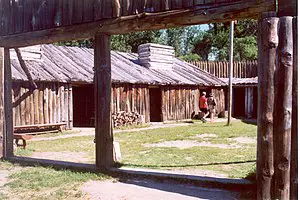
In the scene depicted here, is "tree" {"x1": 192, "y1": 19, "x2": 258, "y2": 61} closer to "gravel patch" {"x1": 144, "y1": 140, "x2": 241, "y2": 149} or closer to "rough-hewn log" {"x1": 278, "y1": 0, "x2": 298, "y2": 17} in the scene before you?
"gravel patch" {"x1": 144, "y1": 140, "x2": 241, "y2": 149}

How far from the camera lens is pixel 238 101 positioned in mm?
28609

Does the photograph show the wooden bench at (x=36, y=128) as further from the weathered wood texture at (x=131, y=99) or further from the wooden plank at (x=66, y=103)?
the weathered wood texture at (x=131, y=99)

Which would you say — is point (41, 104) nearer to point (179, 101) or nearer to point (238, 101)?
point (179, 101)

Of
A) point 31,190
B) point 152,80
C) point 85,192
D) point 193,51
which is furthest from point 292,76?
point 193,51

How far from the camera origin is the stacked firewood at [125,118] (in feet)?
63.1

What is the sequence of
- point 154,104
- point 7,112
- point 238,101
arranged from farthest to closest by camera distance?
1. point 238,101
2. point 154,104
3. point 7,112

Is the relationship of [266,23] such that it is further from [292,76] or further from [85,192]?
[85,192]

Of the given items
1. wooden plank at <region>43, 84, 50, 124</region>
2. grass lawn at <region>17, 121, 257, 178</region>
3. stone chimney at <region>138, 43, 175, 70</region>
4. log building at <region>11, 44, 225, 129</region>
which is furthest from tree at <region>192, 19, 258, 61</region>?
grass lawn at <region>17, 121, 257, 178</region>

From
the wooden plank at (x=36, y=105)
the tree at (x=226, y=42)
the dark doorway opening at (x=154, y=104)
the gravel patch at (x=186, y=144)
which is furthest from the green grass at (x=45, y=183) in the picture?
the tree at (x=226, y=42)

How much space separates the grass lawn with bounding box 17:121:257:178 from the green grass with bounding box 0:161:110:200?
1482mm

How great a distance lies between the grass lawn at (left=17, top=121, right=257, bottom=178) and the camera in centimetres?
825

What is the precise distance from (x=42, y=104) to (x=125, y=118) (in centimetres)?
458

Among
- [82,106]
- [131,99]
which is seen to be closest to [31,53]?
[82,106]

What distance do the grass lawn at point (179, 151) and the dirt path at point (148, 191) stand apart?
1.21 m
